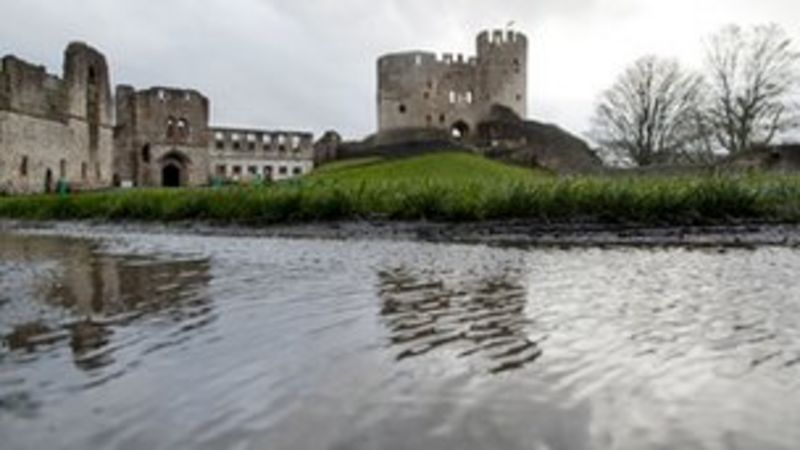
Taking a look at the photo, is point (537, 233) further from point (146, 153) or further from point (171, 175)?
point (171, 175)

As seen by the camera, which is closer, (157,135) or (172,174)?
(157,135)

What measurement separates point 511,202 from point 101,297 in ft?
29.4

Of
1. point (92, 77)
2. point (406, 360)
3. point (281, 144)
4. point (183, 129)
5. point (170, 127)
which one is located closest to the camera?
point (406, 360)

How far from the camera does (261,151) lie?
7725 centimetres

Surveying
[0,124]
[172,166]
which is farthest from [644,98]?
[0,124]

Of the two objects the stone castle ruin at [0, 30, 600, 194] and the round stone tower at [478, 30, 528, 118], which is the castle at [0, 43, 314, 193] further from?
the round stone tower at [478, 30, 528, 118]

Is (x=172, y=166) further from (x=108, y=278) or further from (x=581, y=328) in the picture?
(x=581, y=328)

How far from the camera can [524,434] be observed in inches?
118

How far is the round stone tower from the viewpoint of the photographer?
6925 cm

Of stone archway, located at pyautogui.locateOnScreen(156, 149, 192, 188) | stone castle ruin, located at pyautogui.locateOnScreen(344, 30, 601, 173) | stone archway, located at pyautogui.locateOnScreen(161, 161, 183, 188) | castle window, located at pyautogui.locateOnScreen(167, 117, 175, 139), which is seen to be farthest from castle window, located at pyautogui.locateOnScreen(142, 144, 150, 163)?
stone castle ruin, located at pyautogui.locateOnScreen(344, 30, 601, 173)

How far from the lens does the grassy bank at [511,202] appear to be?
43.6 ft

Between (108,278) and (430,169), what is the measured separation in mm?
32643

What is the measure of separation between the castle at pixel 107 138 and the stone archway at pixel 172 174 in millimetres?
78

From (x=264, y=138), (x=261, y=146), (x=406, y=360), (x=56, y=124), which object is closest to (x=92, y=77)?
(x=56, y=124)
